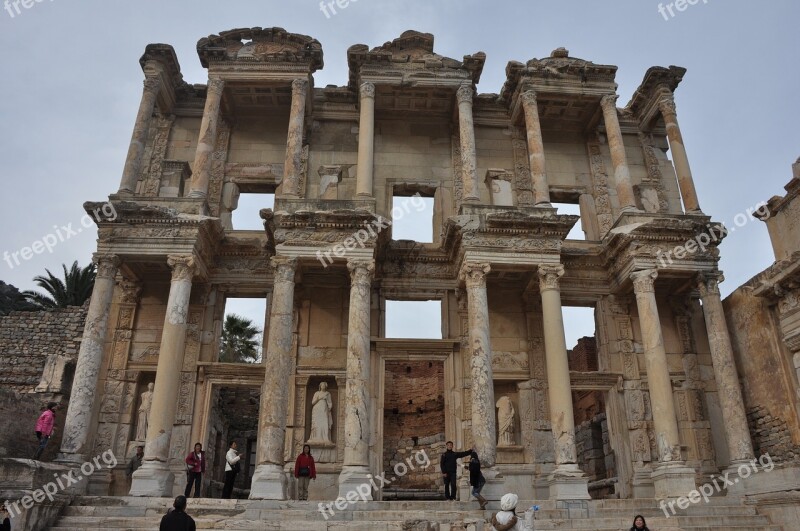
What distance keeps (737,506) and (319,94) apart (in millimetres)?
15509

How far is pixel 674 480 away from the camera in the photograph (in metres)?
13.4

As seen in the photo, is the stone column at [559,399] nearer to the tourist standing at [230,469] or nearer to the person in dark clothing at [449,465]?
the person in dark clothing at [449,465]

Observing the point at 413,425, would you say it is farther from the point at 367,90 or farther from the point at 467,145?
the point at 367,90

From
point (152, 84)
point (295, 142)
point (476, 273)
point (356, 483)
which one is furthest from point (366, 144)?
point (356, 483)

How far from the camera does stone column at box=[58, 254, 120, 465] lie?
44.4ft

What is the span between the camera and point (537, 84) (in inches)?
718

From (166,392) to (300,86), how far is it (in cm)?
912

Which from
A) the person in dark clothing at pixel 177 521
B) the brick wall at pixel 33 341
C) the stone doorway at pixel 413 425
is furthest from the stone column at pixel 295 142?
the person in dark clothing at pixel 177 521

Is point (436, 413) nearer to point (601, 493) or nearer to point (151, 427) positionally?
point (601, 493)

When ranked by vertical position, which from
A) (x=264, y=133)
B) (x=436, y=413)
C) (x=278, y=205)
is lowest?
(x=436, y=413)

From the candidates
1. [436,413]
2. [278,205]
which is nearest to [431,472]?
[436,413]

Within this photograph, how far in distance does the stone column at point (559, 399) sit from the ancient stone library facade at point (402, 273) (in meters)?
0.06

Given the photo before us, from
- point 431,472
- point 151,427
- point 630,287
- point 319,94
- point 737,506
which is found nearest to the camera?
point 737,506

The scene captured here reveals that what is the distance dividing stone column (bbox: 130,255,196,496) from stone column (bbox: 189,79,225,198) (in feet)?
7.16
